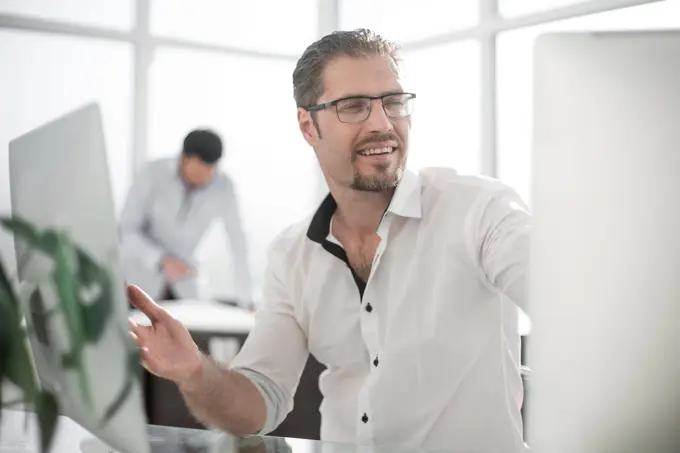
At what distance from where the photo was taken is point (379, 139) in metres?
1.46

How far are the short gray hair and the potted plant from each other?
1.04 m

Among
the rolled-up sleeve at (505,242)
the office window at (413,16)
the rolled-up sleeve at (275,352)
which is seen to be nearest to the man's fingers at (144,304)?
the rolled-up sleeve at (275,352)

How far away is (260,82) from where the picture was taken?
4961 millimetres

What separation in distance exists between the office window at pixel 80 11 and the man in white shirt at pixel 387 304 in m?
3.25

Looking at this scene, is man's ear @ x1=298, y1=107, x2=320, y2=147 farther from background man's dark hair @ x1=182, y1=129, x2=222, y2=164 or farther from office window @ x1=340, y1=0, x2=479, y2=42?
office window @ x1=340, y1=0, x2=479, y2=42

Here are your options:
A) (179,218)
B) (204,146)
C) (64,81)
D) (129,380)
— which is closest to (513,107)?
(204,146)

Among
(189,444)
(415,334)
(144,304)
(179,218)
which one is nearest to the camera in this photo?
(189,444)

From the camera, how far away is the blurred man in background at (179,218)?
3738 mm

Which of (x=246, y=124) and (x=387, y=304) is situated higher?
(x=246, y=124)

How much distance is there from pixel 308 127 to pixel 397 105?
29cm

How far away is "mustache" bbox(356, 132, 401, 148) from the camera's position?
1.44 meters

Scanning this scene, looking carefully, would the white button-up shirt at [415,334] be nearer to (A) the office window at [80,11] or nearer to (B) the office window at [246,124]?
(B) the office window at [246,124]

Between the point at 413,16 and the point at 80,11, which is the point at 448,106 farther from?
the point at 80,11

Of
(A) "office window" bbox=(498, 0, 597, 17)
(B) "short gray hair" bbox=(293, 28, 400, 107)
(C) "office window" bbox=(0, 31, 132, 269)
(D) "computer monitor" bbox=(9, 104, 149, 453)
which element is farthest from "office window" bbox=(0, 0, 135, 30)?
(D) "computer monitor" bbox=(9, 104, 149, 453)
